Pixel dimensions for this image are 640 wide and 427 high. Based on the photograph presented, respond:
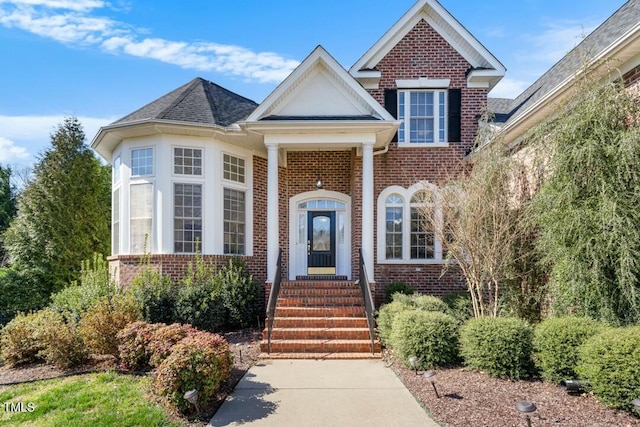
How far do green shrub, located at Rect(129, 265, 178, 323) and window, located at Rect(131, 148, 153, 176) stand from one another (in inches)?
103

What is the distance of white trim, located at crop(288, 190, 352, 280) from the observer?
1243 cm

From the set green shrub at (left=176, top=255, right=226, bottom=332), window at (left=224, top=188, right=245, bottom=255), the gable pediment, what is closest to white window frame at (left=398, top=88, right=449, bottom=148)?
the gable pediment

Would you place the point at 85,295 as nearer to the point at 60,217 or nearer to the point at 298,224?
the point at 298,224

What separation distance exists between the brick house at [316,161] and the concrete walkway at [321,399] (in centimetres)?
303

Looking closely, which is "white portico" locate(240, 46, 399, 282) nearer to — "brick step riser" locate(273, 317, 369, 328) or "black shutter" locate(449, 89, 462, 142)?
"brick step riser" locate(273, 317, 369, 328)

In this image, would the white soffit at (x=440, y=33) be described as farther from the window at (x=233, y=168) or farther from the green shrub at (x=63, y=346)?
the green shrub at (x=63, y=346)

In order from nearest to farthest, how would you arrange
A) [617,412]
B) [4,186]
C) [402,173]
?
[617,412]
[402,173]
[4,186]

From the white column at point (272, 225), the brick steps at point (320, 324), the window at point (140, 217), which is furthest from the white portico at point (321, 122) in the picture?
the window at point (140, 217)

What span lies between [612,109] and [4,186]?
1337 inches

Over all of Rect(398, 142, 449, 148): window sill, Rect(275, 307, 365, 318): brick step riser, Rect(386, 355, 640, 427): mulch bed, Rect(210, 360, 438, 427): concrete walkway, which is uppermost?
Rect(398, 142, 449, 148): window sill

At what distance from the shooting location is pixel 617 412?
193 inches

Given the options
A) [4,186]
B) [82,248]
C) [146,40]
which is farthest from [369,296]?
[4,186]

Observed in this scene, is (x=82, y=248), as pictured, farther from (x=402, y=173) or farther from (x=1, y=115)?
(x=1, y=115)

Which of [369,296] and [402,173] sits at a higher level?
[402,173]
